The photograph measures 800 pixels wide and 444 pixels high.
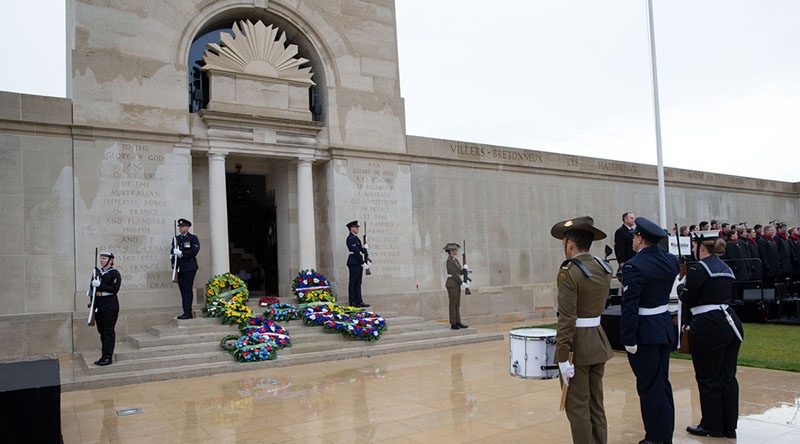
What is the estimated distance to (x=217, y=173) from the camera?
43.6 feet

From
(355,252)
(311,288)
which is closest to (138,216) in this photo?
(311,288)

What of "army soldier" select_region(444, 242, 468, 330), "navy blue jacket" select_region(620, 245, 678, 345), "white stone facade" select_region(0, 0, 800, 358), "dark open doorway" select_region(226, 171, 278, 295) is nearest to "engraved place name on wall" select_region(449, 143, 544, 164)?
"white stone facade" select_region(0, 0, 800, 358)

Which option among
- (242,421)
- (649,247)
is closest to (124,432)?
(242,421)

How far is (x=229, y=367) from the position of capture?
9922mm

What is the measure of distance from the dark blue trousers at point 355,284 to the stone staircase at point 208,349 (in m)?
0.89

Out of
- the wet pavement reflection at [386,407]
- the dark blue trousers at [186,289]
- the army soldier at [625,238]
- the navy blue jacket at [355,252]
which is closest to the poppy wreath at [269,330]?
the wet pavement reflection at [386,407]

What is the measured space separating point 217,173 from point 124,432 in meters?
7.61

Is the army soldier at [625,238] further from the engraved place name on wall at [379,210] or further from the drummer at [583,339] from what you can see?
the drummer at [583,339]

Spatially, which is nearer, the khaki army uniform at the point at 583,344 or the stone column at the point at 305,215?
the khaki army uniform at the point at 583,344

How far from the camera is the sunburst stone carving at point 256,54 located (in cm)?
1369

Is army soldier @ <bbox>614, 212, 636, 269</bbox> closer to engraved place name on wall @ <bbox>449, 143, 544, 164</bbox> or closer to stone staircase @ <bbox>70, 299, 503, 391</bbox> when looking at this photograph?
stone staircase @ <bbox>70, 299, 503, 391</bbox>

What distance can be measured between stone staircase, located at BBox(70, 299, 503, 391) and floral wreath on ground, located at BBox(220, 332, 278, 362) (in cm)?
11

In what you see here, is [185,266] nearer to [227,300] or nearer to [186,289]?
[186,289]

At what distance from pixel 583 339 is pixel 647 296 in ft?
3.12
